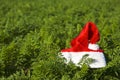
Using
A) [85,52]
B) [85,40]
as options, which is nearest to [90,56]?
[85,52]

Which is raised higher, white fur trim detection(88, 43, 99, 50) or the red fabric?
the red fabric

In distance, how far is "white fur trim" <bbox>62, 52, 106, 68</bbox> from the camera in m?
3.79

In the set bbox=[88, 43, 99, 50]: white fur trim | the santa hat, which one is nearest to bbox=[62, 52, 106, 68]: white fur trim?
the santa hat

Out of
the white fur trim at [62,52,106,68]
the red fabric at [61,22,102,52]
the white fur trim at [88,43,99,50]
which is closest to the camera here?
the white fur trim at [62,52,106,68]

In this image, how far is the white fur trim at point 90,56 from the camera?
379 cm

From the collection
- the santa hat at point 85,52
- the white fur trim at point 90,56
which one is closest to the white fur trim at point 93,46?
the santa hat at point 85,52

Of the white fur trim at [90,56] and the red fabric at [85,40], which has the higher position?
the red fabric at [85,40]

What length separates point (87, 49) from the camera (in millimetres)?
3992

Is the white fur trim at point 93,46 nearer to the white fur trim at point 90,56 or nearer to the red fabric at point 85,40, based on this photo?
the red fabric at point 85,40

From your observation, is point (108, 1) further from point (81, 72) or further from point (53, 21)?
point (81, 72)

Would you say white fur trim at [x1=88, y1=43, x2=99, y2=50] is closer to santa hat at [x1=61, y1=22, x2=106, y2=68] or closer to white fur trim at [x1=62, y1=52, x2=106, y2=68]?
santa hat at [x1=61, y1=22, x2=106, y2=68]

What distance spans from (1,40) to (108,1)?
7.50 meters

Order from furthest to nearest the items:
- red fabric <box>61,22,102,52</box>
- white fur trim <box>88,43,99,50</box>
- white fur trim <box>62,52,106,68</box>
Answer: white fur trim <box>88,43,99,50</box>, red fabric <box>61,22,102,52</box>, white fur trim <box>62,52,106,68</box>

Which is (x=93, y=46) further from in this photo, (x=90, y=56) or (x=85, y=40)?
(x=90, y=56)
